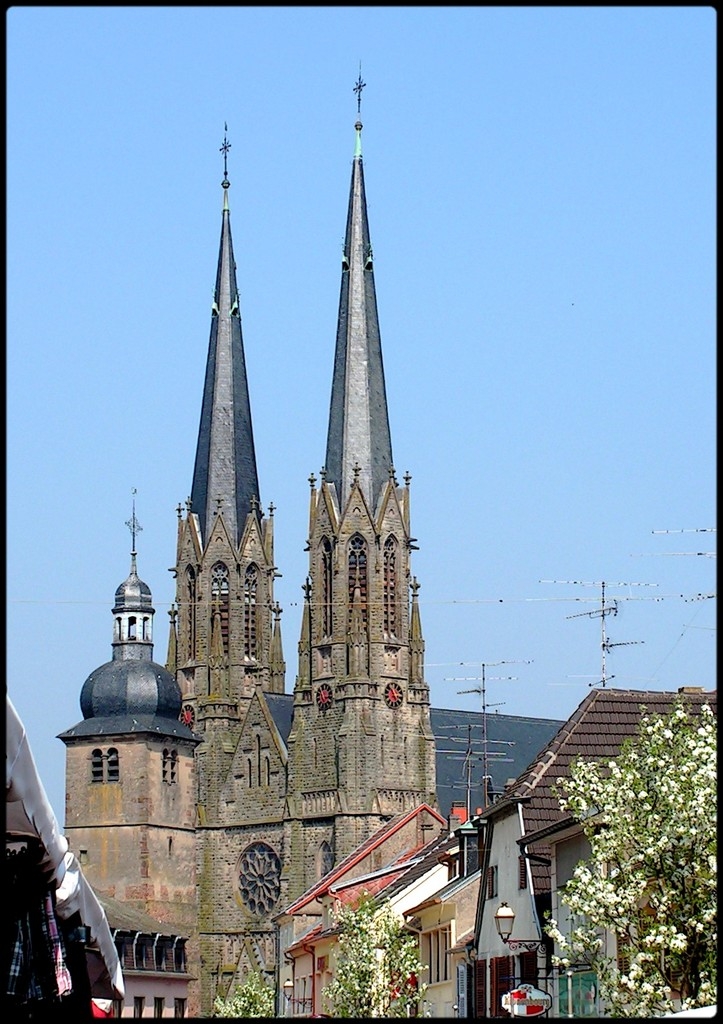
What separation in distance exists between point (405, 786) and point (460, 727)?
44.3 feet

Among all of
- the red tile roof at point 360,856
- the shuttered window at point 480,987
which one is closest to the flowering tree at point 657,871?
the shuttered window at point 480,987

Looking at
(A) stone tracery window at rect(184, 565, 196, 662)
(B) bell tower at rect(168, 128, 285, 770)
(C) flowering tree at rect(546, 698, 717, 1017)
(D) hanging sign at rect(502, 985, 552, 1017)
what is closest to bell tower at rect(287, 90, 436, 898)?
(B) bell tower at rect(168, 128, 285, 770)

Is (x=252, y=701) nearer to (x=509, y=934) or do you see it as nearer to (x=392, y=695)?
(x=392, y=695)

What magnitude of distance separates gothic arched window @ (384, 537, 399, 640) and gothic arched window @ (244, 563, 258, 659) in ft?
35.0

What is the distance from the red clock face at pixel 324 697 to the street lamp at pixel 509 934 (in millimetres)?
70342

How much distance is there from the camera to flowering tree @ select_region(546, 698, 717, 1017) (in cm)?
2145

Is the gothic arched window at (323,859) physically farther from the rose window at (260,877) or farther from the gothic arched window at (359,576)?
the gothic arched window at (359,576)

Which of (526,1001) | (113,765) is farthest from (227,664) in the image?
(526,1001)

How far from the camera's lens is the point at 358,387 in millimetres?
106938

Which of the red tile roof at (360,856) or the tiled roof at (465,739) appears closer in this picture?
the red tile roof at (360,856)

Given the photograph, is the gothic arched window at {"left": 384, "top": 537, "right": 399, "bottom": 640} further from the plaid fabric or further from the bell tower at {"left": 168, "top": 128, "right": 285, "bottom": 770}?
the plaid fabric

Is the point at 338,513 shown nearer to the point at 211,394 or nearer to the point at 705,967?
the point at 211,394

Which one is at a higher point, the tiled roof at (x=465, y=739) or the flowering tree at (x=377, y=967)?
the tiled roof at (x=465, y=739)

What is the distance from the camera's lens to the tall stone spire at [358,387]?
106m
